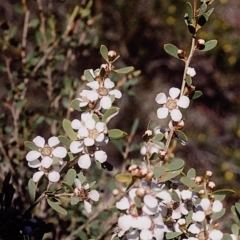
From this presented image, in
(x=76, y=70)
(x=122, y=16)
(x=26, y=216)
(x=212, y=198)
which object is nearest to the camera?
(x=212, y=198)

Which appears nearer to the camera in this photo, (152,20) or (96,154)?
(96,154)

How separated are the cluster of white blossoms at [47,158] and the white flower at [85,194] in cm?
4

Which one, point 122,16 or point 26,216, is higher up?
point 26,216

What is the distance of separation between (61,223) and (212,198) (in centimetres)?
80

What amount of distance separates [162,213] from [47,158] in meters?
0.23

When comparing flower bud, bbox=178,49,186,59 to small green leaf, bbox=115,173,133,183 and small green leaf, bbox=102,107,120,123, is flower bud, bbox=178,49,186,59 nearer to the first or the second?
small green leaf, bbox=102,107,120,123

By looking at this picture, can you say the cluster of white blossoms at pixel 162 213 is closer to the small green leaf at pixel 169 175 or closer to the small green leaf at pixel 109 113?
the small green leaf at pixel 169 175

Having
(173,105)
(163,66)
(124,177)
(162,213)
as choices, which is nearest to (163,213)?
(162,213)

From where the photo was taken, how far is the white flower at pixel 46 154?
79 cm

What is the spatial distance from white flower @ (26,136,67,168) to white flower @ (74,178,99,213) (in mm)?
56

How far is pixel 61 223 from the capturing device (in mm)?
1447

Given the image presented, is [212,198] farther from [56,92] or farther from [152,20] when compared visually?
[152,20]

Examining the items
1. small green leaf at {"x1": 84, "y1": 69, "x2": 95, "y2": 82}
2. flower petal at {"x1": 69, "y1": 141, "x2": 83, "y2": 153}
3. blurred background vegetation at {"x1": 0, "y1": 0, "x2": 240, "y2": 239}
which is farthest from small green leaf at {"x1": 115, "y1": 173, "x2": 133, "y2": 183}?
blurred background vegetation at {"x1": 0, "y1": 0, "x2": 240, "y2": 239}

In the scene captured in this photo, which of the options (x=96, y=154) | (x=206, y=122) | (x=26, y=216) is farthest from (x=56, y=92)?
(x=206, y=122)
